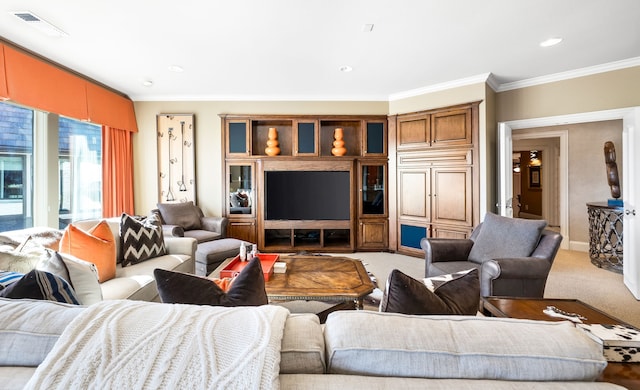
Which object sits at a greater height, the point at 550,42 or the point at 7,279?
the point at 550,42

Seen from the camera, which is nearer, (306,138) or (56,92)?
(56,92)

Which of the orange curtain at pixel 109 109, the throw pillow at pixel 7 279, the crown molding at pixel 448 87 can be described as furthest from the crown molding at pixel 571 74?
the orange curtain at pixel 109 109

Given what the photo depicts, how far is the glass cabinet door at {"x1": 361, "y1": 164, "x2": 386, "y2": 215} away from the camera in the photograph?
4.77 meters

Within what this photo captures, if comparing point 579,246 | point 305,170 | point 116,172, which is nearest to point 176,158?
point 116,172

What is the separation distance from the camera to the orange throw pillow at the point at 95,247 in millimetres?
2070

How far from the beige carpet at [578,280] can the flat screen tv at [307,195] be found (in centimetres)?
87

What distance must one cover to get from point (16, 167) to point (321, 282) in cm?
353

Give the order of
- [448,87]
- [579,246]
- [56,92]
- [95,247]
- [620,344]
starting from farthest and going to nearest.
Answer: [579,246] → [448,87] → [56,92] → [95,247] → [620,344]

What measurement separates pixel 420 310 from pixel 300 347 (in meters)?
0.43

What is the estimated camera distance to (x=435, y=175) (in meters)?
4.27

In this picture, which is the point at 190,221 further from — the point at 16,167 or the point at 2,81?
the point at 2,81

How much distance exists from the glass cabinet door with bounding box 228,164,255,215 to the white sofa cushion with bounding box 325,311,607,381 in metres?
4.24

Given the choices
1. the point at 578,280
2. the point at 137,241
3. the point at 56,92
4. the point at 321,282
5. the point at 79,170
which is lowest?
the point at 578,280

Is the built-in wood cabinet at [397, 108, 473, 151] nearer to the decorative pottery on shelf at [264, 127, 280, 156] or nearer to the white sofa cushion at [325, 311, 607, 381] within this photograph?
the decorative pottery on shelf at [264, 127, 280, 156]
